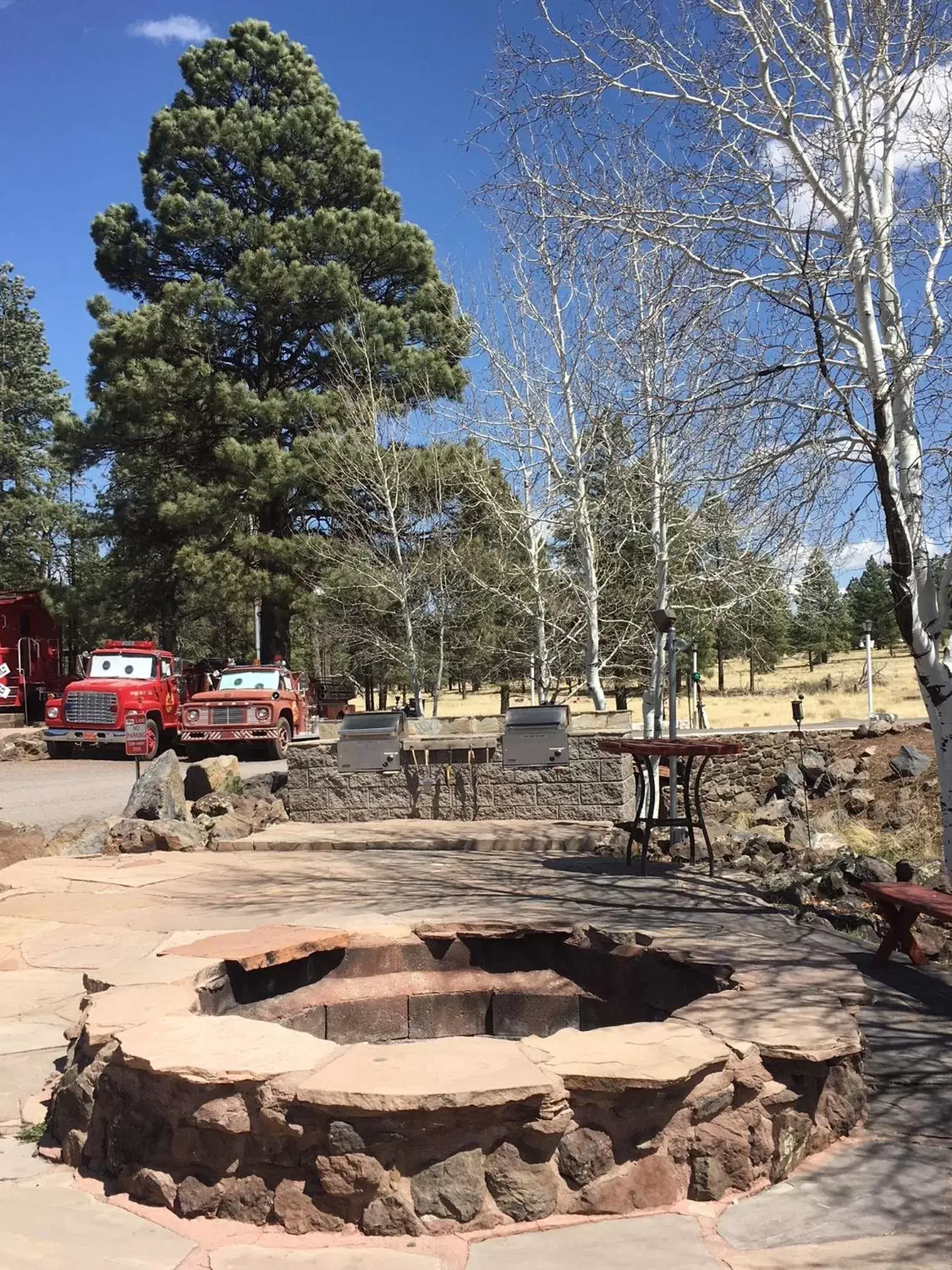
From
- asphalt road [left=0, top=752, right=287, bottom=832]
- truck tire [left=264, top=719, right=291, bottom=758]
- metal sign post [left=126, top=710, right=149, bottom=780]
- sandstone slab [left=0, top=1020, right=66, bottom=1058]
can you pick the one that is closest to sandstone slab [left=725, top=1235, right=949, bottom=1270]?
sandstone slab [left=0, top=1020, right=66, bottom=1058]

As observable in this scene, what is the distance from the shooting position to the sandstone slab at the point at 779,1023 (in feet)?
12.2

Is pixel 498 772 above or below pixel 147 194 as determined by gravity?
below

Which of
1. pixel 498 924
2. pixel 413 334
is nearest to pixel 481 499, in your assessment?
pixel 413 334

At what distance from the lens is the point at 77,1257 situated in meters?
3.01

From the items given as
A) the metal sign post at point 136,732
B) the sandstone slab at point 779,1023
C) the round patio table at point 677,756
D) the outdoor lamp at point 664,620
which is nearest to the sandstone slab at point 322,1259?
the sandstone slab at point 779,1023

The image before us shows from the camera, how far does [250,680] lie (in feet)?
76.4

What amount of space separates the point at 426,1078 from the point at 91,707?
20619 mm

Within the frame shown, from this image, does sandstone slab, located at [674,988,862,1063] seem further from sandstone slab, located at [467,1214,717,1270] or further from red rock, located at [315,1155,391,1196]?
red rock, located at [315,1155,391,1196]

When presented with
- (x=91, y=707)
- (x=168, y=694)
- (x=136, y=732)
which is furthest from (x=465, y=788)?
(x=168, y=694)

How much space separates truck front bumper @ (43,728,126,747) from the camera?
22188mm

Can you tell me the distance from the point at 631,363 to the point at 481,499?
1046cm

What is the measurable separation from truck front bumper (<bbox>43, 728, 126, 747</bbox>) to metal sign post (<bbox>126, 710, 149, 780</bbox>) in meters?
0.18

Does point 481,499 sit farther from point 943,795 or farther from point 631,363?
point 943,795

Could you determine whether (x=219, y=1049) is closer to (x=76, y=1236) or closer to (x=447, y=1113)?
(x=76, y=1236)
